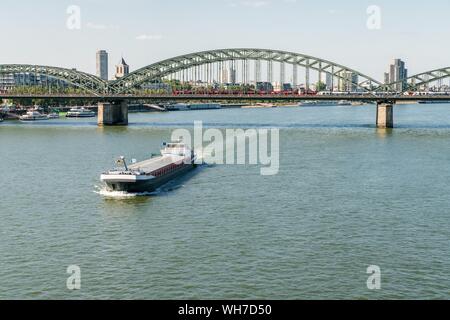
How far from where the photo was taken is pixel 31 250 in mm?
25641

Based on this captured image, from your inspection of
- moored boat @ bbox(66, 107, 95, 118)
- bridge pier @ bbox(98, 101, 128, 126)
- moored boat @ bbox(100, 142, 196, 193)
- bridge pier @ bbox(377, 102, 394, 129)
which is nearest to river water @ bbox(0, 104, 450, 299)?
moored boat @ bbox(100, 142, 196, 193)

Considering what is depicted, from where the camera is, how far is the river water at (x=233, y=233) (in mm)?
21688

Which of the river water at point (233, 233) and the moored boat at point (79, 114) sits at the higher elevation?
the moored boat at point (79, 114)

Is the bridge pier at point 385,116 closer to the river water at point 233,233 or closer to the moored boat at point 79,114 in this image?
the river water at point 233,233

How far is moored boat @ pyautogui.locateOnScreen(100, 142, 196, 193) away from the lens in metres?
37.6

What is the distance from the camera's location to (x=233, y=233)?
28125 millimetres

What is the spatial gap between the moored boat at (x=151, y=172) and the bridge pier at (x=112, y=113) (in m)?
54.7

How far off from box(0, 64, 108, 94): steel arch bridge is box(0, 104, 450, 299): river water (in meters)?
67.3

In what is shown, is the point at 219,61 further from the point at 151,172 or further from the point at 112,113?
the point at 151,172

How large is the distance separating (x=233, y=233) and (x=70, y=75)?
99433mm

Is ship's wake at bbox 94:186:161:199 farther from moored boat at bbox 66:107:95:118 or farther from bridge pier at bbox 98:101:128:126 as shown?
moored boat at bbox 66:107:95:118

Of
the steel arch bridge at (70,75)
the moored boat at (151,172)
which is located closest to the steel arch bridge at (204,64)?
the steel arch bridge at (70,75)
